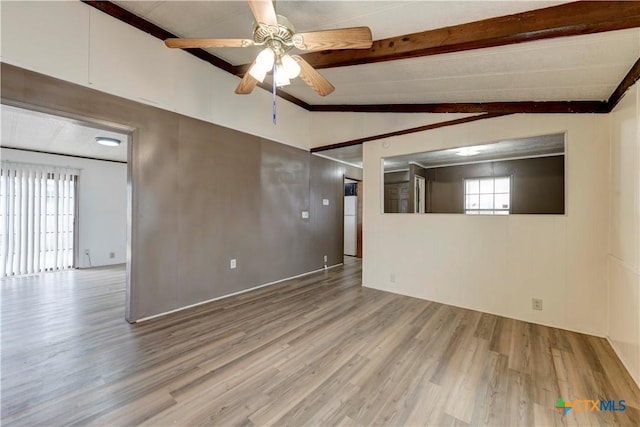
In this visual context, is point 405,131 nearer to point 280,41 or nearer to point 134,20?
point 280,41

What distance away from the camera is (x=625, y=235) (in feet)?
7.30

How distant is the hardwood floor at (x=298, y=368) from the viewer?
5.38 feet

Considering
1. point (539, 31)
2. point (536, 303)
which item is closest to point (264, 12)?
point (539, 31)

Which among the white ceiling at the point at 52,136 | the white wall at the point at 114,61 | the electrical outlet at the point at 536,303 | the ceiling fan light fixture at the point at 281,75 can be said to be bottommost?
the electrical outlet at the point at 536,303

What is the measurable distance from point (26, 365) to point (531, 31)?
4363 millimetres

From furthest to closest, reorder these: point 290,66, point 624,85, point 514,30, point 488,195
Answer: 1. point 488,195
2. point 624,85
3. point 290,66
4. point 514,30

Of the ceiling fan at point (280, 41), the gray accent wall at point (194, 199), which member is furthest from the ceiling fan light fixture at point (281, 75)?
the gray accent wall at point (194, 199)

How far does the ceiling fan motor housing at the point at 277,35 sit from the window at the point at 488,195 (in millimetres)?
6053

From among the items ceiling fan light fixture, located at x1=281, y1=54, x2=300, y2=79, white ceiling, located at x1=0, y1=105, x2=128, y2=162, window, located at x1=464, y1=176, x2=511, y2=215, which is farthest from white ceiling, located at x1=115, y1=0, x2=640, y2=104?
window, located at x1=464, y1=176, x2=511, y2=215

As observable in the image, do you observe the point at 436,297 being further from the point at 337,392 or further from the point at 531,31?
the point at 531,31

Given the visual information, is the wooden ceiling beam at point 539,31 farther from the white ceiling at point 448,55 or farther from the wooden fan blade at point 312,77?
the wooden fan blade at point 312,77

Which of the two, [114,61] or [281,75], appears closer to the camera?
[281,75]

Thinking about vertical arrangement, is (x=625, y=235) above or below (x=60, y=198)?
below

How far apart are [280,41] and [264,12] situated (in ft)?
0.96
